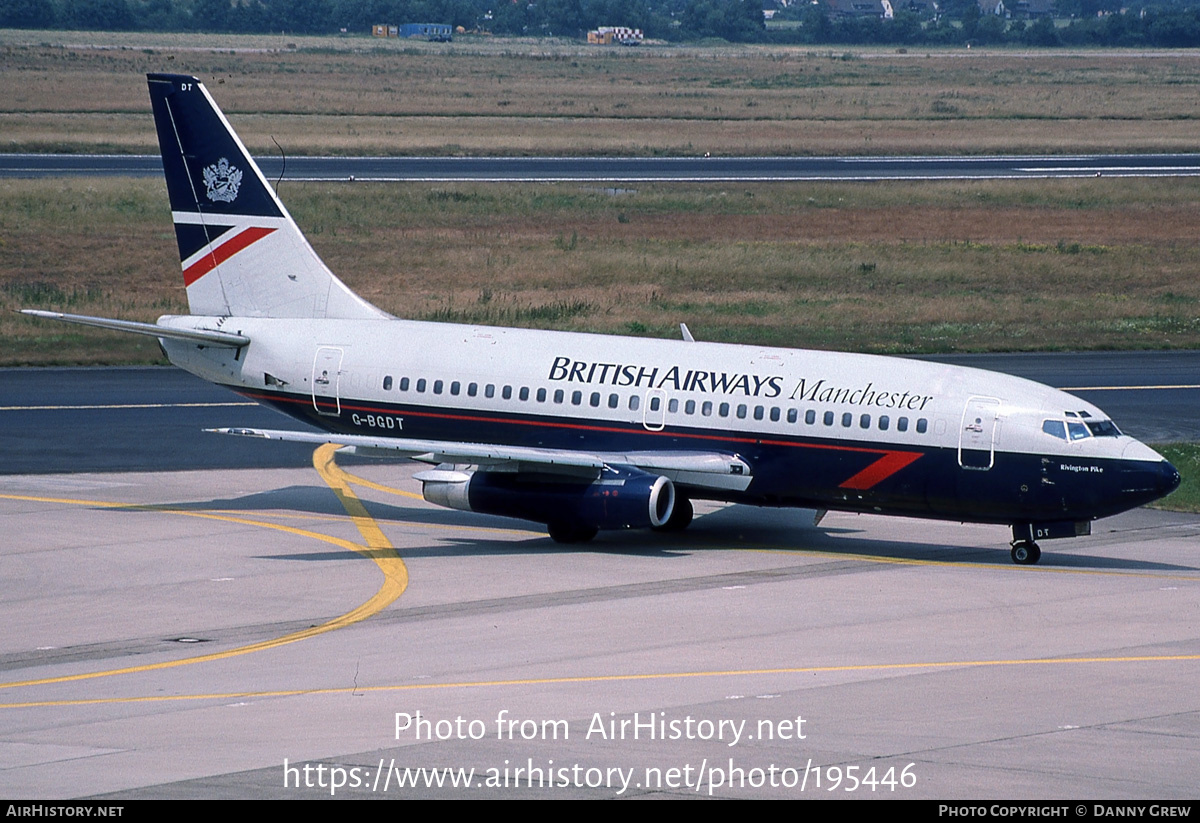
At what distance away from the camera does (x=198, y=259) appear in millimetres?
42875

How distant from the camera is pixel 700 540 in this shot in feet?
125

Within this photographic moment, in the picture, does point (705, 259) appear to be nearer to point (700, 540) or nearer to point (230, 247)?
point (230, 247)

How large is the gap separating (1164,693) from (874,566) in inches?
441

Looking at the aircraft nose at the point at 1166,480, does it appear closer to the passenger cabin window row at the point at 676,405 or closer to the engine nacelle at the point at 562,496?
the passenger cabin window row at the point at 676,405

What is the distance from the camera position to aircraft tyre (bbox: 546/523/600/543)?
36.7 meters

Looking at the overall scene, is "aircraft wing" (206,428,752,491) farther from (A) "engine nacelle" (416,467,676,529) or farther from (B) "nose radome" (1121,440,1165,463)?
(B) "nose radome" (1121,440,1165,463)

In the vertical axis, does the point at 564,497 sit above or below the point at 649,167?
below

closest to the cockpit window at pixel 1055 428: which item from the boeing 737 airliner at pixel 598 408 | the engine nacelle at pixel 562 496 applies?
the boeing 737 airliner at pixel 598 408

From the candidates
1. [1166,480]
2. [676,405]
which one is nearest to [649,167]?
[676,405]

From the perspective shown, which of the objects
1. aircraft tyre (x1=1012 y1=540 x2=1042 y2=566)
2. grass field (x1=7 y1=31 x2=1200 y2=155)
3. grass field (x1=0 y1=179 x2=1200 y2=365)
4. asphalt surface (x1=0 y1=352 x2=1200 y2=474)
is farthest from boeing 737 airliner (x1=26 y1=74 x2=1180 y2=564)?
grass field (x1=7 y1=31 x2=1200 y2=155)

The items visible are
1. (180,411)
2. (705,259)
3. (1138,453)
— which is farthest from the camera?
(705,259)

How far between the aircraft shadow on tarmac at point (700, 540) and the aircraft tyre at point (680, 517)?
0.75ft

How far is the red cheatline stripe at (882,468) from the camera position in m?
34.9

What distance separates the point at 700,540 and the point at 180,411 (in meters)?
21.2
